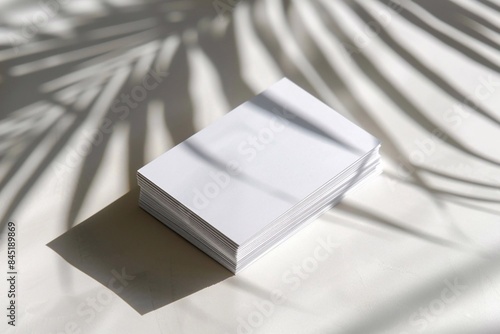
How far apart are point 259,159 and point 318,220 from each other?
27 cm

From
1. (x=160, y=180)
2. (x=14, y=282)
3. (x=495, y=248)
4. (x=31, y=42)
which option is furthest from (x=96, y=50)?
(x=495, y=248)

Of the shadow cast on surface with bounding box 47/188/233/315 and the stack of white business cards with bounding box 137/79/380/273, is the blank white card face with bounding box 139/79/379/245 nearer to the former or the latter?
the stack of white business cards with bounding box 137/79/380/273

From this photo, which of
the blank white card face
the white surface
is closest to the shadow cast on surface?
the white surface

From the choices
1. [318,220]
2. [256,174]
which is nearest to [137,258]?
[256,174]

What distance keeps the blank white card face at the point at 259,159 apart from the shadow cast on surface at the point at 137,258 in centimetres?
16

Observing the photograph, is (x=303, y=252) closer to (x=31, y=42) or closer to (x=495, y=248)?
(x=495, y=248)

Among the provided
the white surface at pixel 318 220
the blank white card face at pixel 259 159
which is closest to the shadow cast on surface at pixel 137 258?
the white surface at pixel 318 220

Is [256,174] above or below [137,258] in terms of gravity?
above

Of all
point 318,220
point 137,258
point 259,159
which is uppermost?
point 259,159

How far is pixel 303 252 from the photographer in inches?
130

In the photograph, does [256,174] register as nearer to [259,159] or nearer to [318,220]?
[259,159]

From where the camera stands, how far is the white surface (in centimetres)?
314

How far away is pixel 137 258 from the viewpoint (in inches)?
128

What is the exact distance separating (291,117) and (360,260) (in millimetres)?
539
